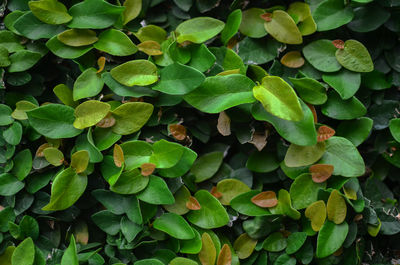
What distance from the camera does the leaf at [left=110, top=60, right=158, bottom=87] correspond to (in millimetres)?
1000

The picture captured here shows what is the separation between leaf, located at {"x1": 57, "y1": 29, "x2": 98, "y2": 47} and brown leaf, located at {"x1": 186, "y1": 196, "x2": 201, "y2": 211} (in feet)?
1.54

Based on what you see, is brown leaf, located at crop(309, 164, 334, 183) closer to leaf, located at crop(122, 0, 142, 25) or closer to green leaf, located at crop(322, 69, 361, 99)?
green leaf, located at crop(322, 69, 361, 99)

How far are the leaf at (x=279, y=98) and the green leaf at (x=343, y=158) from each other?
0.60ft

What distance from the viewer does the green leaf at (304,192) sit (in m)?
1.01

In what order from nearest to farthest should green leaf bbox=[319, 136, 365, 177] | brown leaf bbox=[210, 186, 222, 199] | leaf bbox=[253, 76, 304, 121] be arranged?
leaf bbox=[253, 76, 304, 121], green leaf bbox=[319, 136, 365, 177], brown leaf bbox=[210, 186, 222, 199]

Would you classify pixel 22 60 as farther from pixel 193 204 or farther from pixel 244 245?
pixel 244 245

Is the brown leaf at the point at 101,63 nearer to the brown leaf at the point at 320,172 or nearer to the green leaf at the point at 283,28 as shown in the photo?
the green leaf at the point at 283,28

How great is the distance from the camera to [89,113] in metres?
0.99

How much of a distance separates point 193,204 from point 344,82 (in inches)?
19.1

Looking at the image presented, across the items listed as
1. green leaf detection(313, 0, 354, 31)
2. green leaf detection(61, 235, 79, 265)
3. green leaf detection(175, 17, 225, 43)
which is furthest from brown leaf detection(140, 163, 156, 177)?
green leaf detection(313, 0, 354, 31)

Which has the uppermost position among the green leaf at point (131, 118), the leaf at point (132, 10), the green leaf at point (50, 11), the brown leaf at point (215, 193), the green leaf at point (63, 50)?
the green leaf at point (50, 11)

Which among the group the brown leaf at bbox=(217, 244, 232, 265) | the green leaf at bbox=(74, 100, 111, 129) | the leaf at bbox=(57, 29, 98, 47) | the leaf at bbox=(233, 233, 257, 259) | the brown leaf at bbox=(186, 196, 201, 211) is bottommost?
the leaf at bbox=(233, 233, 257, 259)

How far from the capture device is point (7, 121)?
3.36ft

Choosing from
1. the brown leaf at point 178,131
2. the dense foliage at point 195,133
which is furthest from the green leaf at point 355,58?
the brown leaf at point 178,131
